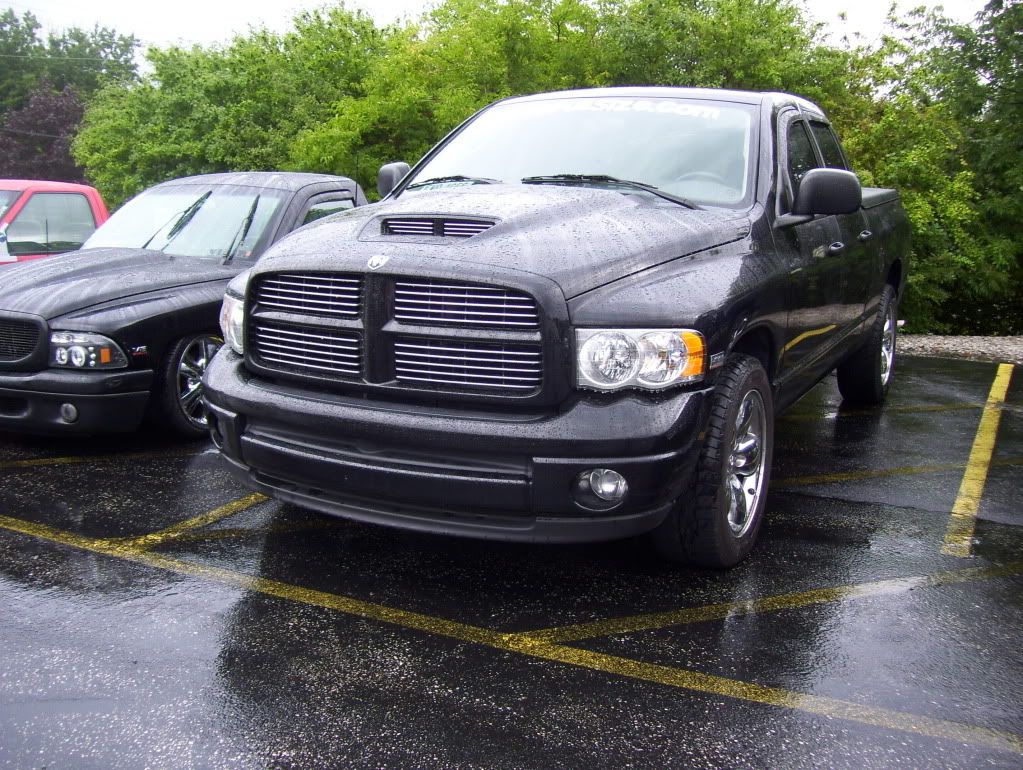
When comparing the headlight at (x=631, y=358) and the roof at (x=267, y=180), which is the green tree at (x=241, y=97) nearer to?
the roof at (x=267, y=180)

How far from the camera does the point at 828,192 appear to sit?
434 centimetres

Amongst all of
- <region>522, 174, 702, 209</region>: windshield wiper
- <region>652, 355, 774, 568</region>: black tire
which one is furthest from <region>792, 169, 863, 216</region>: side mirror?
<region>652, 355, 774, 568</region>: black tire

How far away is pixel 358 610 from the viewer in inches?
140

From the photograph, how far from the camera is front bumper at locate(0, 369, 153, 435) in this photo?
529 centimetres

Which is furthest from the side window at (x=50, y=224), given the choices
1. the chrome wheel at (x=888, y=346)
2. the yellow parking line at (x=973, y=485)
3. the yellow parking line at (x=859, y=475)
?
the yellow parking line at (x=973, y=485)

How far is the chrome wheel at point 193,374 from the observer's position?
576 cm

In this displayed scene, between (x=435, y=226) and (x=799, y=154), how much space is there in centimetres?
234

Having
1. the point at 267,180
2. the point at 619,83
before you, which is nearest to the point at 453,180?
the point at 267,180

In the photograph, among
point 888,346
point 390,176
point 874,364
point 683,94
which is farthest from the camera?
point 888,346

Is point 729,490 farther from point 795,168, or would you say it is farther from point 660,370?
point 795,168

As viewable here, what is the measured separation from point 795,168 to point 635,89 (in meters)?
0.91

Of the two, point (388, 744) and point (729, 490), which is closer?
point (388, 744)

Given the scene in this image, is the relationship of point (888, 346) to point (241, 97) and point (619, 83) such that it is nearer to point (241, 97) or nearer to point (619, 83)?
point (619, 83)

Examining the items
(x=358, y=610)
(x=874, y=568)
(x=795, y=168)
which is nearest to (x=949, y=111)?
(x=795, y=168)
